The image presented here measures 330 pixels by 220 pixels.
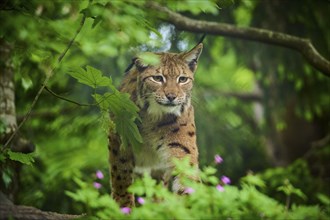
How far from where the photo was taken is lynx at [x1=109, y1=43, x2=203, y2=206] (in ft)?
16.8

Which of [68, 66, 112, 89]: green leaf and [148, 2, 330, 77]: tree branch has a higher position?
[148, 2, 330, 77]: tree branch

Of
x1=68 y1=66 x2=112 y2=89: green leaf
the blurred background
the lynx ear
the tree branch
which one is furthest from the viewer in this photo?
the blurred background

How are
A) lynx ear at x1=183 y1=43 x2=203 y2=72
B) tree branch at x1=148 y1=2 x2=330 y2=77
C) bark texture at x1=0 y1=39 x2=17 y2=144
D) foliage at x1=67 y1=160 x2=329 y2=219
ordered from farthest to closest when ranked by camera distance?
1. tree branch at x1=148 y1=2 x2=330 y2=77
2. bark texture at x1=0 y1=39 x2=17 y2=144
3. lynx ear at x1=183 y1=43 x2=203 y2=72
4. foliage at x1=67 y1=160 x2=329 y2=219

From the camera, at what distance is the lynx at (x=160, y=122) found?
512cm

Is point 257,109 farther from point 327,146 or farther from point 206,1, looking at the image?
point 206,1

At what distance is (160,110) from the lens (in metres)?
5.19

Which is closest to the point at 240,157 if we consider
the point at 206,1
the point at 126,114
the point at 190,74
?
the point at 190,74

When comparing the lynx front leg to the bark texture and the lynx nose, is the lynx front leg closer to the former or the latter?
the lynx nose

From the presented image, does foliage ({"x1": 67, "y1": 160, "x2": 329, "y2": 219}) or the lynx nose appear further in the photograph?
the lynx nose

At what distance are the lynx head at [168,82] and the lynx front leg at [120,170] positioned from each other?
0.41 m

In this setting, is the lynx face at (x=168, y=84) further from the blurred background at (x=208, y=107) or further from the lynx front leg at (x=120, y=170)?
the lynx front leg at (x=120, y=170)

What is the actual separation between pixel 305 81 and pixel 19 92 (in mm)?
4542

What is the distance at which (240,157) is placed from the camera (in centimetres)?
972

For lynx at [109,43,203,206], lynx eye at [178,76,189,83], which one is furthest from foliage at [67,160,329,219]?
lynx eye at [178,76,189,83]
